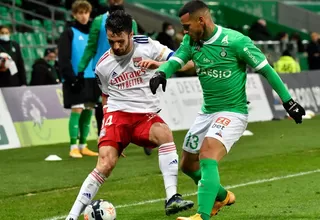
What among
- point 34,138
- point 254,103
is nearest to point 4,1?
point 254,103

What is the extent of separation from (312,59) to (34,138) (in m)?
13.7

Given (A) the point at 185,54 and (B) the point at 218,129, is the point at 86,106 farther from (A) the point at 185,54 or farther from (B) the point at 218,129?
(B) the point at 218,129

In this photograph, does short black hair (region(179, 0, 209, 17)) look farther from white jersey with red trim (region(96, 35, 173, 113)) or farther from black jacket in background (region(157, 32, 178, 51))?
black jacket in background (region(157, 32, 178, 51))

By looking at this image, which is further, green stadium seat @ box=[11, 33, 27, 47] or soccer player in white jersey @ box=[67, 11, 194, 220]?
green stadium seat @ box=[11, 33, 27, 47]

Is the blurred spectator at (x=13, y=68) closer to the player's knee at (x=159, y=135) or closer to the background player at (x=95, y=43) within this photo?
the background player at (x=95, y=43)

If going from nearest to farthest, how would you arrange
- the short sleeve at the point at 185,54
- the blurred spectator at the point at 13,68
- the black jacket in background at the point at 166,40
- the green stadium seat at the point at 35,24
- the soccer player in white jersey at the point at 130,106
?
the short sleeve at the point at 185,54
the soccer player in white jersey at the point at 130,106
the blurred spectator at the point at 13,68
the black jacket in background at the point at 166,40
the green stadium seat at the point at 35,24

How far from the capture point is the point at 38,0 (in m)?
26.8

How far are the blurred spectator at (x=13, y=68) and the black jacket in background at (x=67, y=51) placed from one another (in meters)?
3.18

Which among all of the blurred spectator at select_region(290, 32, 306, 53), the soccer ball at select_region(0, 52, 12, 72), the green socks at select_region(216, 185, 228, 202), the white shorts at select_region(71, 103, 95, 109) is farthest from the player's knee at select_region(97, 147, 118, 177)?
the blurred spectator at select_region(290, 32, 306, 53)

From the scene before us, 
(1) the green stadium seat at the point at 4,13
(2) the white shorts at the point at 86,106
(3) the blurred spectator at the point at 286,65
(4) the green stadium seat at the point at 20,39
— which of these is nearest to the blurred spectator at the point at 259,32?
Result: (3) the blurred spectator at the point at 286,65

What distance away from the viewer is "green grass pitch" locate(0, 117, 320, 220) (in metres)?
9.30

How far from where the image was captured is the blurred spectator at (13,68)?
17.5 metres

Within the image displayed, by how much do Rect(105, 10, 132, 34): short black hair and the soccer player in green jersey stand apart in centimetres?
53

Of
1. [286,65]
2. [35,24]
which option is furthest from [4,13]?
[286,65]
